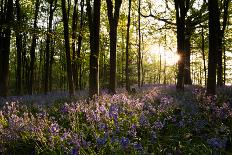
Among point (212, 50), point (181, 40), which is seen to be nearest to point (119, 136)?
point (212, 50)

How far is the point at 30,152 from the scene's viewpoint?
679 centimetres

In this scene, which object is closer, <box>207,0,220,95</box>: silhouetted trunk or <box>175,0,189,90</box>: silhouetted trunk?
<box>207,0,220,95</box>: silhouetted trunk

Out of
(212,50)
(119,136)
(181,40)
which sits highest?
(181,40)

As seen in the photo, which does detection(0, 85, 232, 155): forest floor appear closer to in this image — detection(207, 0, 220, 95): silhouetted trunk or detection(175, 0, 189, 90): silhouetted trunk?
detection(207, 0, 220, 95): silhouetted trunk

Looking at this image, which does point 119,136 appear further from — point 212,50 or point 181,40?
point 181,40

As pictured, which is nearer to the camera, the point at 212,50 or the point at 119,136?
the point at 119,136

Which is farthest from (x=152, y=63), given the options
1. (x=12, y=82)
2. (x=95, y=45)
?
(x=95, y=45)

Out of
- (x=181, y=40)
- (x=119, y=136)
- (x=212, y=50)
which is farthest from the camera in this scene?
(x=181, y=40)

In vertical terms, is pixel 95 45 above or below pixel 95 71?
above

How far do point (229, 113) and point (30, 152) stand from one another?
4.47 m

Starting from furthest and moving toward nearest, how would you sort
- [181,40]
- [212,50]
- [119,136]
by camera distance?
[181,40] < [212,50] < [119,136]

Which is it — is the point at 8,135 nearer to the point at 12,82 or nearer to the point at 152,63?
the point at 12,82

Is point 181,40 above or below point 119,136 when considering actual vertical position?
above

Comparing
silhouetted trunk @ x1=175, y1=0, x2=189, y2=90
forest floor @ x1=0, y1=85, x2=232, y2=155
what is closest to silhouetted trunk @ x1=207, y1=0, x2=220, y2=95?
forest floor @ x1=0, y1=85, x2=232, y2=155
